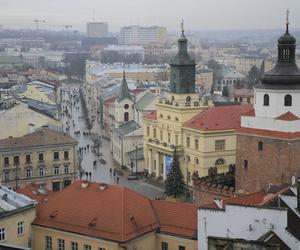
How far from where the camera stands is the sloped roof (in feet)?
187

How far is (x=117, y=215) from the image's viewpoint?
3338cm

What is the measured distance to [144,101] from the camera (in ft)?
258

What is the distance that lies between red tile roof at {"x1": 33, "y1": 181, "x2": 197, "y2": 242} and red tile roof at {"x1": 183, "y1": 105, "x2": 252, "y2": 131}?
2533 cm

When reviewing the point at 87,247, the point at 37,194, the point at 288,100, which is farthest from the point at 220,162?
the point at 87,247

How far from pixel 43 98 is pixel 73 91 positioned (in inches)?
3032

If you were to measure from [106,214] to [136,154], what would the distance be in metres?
37.7

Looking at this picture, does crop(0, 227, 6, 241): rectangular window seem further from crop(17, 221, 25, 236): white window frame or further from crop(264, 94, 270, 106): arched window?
crop(264, 94, 270, 106): arched window

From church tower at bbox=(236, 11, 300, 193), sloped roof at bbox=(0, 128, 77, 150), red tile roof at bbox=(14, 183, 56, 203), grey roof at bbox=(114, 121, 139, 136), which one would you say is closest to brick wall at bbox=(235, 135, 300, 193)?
church tower at bbox=(236, 11, 300, 193)

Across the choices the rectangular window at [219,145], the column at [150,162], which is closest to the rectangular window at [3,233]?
the rectangular window at [219,145]

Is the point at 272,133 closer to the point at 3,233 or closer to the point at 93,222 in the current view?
the point at 93,222

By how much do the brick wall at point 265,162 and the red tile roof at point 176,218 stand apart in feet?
22.1

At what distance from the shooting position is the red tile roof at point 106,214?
32875 millimetres

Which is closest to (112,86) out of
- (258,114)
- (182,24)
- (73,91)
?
(182,24)

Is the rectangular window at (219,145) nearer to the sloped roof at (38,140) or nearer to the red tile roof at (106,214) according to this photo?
the sloped roof at (38,140)
